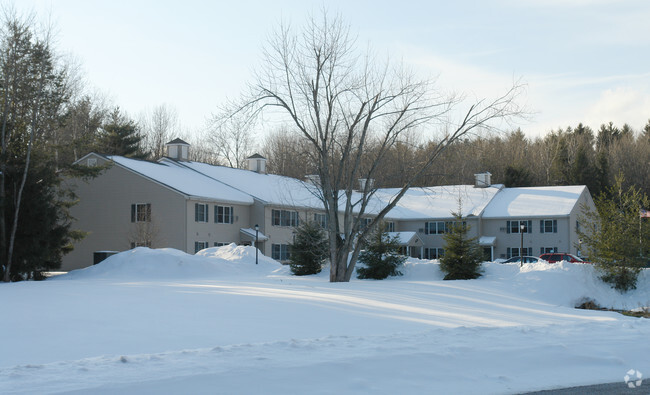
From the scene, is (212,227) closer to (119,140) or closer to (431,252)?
(431,252)

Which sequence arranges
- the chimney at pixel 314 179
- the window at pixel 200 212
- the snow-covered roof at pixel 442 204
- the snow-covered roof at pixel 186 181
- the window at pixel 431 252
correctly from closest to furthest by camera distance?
the chimney at pixel 314 179 → the window at pixel 200 212 → the snow-covered roof at pixel 186 181 → the snow-covered roof at pixel 442 204 → the window at pixel 431 252

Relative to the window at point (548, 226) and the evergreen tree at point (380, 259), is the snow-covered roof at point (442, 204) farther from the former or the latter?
the evergreen tree at point (380, 259)

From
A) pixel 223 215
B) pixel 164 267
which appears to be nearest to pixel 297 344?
pixel 164 267

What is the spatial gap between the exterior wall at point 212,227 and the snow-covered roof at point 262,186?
5.89 feet

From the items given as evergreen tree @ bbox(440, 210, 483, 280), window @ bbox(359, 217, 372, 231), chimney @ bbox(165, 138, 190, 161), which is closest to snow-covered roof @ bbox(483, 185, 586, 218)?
window @ bbox(359, 217, 372, 231)

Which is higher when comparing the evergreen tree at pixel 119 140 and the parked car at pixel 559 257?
the evergreen tree at pixel 119 140

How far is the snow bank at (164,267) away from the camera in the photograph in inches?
1210

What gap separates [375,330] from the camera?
1242 centimetres

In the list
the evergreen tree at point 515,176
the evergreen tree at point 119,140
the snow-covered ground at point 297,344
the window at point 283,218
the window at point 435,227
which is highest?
the evergreen tree at point 119,140

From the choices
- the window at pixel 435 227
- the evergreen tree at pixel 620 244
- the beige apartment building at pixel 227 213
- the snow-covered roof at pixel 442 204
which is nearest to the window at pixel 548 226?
the beige apartment building at pixel 227 213

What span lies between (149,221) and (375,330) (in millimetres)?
30353

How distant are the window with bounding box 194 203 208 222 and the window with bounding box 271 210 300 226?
17.8 feet

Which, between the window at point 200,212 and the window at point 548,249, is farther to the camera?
the window at point 548,249

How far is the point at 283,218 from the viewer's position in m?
46.4
